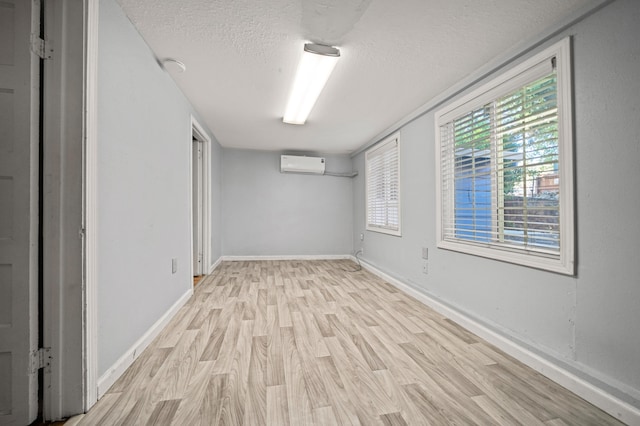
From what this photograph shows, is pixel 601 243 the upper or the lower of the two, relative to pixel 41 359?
upper

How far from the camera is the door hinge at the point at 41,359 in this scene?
1135 millimetres

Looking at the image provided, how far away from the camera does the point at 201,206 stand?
3957 mm

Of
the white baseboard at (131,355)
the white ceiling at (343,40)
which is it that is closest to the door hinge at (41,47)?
the white ceiling at (343,40)

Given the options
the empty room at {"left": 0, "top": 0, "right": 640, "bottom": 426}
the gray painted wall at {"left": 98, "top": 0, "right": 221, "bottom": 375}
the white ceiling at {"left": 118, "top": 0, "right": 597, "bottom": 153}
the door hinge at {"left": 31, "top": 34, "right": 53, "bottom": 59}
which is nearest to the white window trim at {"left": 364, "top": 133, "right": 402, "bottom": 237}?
the empty room at {"left": 0, "top": 0, "right": 640, "bottom": 426}

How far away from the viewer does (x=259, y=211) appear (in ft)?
17.1

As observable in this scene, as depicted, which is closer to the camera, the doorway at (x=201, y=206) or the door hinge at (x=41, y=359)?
the door hinge at (x=41, y=359)

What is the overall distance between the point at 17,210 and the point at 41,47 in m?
0.77

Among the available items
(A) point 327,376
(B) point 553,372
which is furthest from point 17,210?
(B) point 553,372

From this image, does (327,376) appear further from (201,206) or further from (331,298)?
(201,206)

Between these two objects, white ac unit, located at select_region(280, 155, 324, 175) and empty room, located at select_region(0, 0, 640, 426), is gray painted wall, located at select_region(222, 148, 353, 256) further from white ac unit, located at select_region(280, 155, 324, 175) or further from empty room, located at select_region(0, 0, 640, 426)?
empty room, located at select_region(0, 0, 640, 426)

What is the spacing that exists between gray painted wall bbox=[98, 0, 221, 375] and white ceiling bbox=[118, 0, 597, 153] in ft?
0.84

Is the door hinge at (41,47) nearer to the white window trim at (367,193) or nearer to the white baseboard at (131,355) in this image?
the white baseboard at (131,355)

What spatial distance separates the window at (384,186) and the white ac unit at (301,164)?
1.02m

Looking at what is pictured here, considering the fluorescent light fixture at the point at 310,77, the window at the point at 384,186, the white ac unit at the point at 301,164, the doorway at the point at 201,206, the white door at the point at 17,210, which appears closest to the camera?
the white door at the point at 17,210
